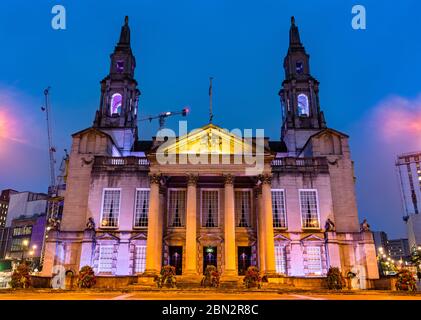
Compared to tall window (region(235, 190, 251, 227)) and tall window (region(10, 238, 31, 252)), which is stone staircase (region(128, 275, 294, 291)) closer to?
tall window (region(235, 190, 251, 227))

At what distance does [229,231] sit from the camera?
29.0 metres

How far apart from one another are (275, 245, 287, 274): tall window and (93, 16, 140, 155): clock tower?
23.7 meters

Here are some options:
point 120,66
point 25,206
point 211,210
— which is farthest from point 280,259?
A: point 25,206

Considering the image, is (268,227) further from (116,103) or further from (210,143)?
(116,103)

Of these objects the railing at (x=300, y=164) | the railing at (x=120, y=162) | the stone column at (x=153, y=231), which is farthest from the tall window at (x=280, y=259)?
the railing at (x=120, y=162)

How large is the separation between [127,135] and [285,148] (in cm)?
2147

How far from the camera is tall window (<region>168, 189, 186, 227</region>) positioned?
3369cm

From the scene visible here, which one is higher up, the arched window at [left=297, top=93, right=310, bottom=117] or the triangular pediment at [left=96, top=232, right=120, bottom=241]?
the arched window at [left=297, top=93, right=310, bottom=117]

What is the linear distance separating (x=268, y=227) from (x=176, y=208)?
9.58 meters

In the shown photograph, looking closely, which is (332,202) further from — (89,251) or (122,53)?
(122,53)

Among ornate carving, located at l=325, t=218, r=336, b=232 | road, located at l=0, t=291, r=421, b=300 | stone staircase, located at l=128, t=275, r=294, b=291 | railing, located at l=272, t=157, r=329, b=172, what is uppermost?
railing, located at l=272, t=157, r=329, b=172

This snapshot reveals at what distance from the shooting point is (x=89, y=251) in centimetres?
3138

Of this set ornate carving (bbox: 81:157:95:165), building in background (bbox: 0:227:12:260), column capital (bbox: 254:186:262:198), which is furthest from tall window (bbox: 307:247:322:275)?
building in background (bbox: 0:227:12:260)

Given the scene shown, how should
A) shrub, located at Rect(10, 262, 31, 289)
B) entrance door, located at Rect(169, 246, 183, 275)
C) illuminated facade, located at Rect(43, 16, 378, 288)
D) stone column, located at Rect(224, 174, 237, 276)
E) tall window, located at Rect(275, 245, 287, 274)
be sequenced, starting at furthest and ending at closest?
entrance door, located at Rect(169, 246, 183, 275), tall window, located at Rect(275, 245, 287, 274), illuminated facade, located at Rect(43, 16, 378, 288), stone column, located at Rect(224, 174, 237, 276), shrub, located at Rect(10, 262, 31, 289)
